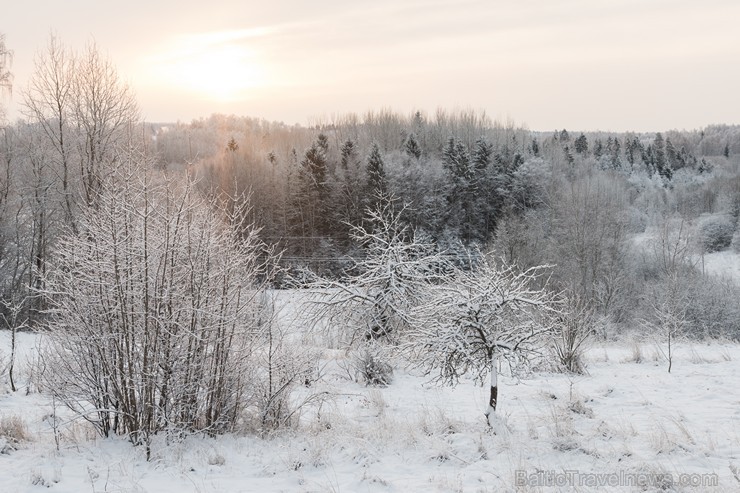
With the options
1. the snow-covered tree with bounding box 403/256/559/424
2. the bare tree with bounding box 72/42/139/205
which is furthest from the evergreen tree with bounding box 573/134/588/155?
the snow-covered tree with bounding box 403/256/559/424

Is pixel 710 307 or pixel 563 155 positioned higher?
pixel 563 155

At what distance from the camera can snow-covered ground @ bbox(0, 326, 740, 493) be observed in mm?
5188

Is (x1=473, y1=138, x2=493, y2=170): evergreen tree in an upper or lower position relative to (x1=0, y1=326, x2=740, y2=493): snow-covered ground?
upper

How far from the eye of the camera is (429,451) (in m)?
6.05

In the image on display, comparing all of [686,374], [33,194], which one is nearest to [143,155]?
[686,374]

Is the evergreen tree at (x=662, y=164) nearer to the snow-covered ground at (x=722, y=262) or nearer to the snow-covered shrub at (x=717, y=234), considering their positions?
the snow-covered shrub at (x=717, y=234)

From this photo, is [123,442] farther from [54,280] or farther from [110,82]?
[110,82]

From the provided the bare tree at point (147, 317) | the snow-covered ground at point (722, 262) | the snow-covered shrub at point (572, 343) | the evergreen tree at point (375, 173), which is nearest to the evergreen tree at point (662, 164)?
the snow-covered ground at point (722, 262)

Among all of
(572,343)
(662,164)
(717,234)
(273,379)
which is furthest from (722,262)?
(273,379)

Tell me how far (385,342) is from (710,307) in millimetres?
20567

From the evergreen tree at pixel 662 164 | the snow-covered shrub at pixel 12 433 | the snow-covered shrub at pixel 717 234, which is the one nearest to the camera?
the snow-covered shrub at pixel 12 433

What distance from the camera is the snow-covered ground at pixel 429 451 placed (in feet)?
17.0

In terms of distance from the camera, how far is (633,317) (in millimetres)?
29906

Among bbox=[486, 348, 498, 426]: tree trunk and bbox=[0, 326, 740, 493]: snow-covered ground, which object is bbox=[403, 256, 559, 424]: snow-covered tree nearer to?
bbox=[486, 348, 498, 426]: tree trunk
